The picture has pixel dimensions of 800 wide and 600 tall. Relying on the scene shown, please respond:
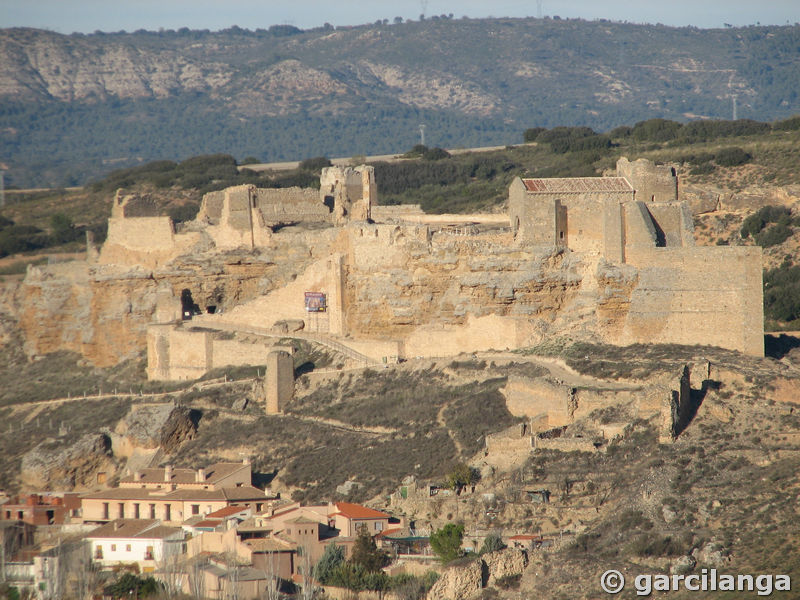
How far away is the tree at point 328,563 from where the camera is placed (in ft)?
111

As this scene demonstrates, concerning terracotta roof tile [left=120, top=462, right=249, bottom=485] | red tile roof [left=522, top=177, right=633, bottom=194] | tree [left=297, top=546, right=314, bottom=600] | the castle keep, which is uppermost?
red tile roof [left=522, top=177, right=633, bottom=194]

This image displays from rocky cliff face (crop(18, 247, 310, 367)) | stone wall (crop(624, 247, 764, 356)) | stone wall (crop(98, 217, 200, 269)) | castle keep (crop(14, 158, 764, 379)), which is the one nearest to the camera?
stone wall (crop(624, 247, 764, 356))

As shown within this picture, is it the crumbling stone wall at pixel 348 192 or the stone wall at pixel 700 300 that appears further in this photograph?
the crumbling stone wall at pixel 348 192

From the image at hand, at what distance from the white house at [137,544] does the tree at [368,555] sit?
15.7 ft

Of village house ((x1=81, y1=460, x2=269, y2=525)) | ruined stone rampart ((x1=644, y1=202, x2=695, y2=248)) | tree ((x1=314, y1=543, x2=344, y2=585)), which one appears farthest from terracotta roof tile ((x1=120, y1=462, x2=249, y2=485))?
ruined stone rampart ((x1=644, y1=202, x2=695, y2=248))

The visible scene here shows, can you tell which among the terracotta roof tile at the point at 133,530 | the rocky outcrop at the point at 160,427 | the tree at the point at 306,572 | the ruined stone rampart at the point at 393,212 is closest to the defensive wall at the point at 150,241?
the ruined stone rampart at the point at 393,212

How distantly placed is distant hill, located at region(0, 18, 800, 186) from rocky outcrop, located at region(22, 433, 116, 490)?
74.1 meters

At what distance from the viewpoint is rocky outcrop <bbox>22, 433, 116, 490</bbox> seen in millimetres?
44438

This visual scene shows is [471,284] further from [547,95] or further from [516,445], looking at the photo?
[547,95]

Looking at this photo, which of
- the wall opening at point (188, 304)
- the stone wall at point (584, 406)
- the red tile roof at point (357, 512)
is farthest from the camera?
the wall opening at point (188, 304)

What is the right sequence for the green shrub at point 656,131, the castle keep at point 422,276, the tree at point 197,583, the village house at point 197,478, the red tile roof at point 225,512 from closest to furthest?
1. the tree at point 197,583
2. the red tile roof at point 225,512
3. the village house at point 197,478
4. the castle keep at point 422,276
5. the green shrub at point 656,131

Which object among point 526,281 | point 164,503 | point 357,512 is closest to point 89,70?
point 526,281

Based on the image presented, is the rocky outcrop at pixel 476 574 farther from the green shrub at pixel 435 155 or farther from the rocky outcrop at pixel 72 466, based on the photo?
the green shrub at pixel 435 155

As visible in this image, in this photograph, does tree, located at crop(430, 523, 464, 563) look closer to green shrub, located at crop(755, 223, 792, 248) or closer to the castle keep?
the castle keep
